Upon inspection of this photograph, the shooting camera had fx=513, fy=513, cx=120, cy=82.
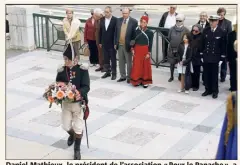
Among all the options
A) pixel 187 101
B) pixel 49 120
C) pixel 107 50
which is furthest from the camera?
pixel 107 50

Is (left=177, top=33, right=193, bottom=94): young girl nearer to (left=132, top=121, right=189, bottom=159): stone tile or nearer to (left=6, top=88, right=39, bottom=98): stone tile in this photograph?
(left=132, top=121, right=189, bottom=159): stone tile

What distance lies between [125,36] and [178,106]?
77.1 inches

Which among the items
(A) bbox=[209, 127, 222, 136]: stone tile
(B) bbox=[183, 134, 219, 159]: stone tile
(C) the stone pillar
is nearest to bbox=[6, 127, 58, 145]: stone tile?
(B) bbox=[183, 134, 219, 159]: stone tile

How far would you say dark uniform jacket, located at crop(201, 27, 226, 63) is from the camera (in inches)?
382

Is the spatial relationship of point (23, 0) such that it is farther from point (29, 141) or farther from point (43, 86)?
point (43, 86)

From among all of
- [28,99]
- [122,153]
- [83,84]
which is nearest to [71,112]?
[83,84]

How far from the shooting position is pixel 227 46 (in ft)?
31.8

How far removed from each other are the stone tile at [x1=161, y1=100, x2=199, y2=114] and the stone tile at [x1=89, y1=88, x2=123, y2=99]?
117 centimetres

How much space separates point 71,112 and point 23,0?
179 cm

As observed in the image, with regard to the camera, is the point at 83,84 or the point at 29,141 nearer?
the point at 83,84

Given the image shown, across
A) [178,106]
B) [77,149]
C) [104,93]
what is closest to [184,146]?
[77,149]

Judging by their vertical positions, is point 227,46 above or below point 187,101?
above

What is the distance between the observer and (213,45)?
977 centimetres

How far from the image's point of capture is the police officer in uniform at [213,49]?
9.72 meters
